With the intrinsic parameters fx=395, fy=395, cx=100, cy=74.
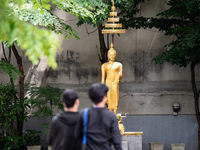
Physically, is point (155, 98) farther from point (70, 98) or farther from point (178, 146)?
point (70, 98)

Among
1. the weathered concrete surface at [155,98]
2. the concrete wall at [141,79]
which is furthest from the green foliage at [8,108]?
the weathered concrete surface at [155,98]

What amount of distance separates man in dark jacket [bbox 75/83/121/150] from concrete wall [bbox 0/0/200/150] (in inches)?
349

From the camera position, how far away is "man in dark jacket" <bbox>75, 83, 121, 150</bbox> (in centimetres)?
475

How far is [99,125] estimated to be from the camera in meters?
4.77

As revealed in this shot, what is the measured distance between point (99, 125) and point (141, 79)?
9136mm

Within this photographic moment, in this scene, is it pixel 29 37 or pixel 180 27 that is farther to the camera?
pixel 180 27

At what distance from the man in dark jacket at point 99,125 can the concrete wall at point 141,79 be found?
8.86m

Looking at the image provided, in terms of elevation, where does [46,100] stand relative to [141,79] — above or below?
below

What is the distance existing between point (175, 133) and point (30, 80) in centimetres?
536

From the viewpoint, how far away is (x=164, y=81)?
13750mm

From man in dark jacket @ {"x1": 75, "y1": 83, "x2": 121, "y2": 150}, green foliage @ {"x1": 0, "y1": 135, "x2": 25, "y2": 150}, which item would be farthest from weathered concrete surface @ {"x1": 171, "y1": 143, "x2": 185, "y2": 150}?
man in dark jacket @ {"x1": 75, "y1": 83, "x2": 121, "y2": 150}

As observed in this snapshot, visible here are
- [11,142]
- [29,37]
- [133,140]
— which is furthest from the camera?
[11,142]

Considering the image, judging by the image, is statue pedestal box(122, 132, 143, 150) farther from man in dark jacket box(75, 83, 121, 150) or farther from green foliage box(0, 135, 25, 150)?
man in dark jacket box(75, 83, 121, 150)

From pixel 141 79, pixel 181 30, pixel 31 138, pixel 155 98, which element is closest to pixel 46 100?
pixel 31 138
